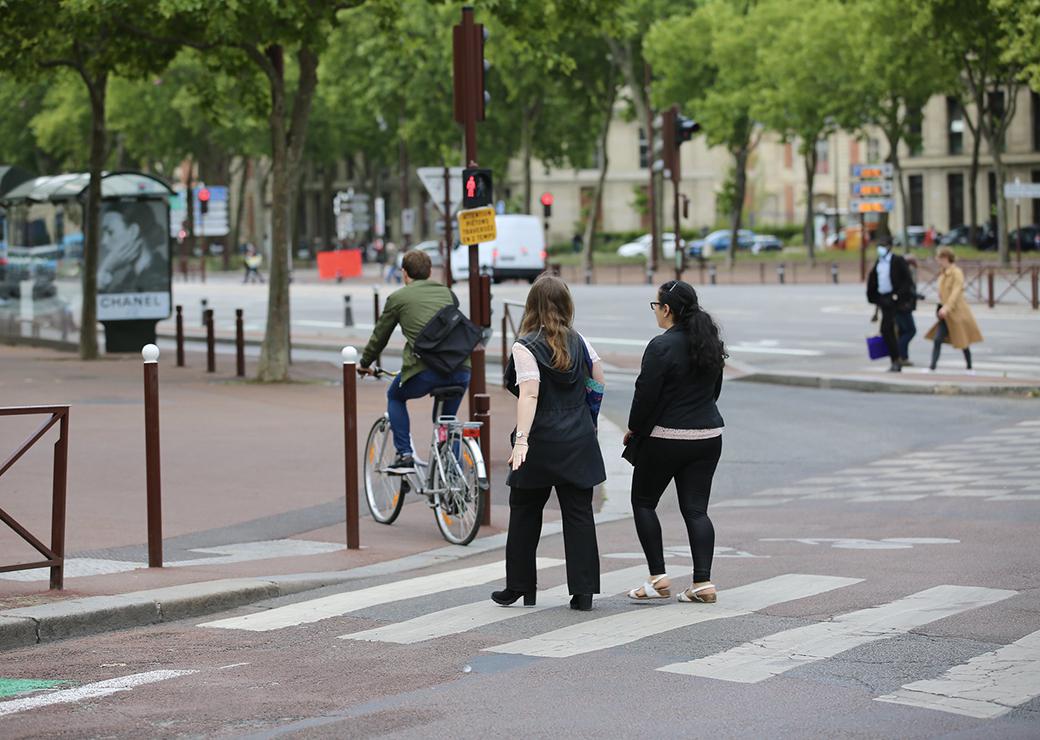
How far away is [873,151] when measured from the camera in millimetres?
101750

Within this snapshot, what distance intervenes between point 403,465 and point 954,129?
7329 centimetres

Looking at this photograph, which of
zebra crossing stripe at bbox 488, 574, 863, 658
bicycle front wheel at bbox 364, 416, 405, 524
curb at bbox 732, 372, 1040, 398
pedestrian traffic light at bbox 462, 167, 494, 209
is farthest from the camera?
curb at bbox 732, 372, 1040, 398

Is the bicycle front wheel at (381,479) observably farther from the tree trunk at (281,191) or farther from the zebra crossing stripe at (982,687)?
Answer: the tree trunk at (281,191)

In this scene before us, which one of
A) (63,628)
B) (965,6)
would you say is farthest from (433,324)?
(965,6)

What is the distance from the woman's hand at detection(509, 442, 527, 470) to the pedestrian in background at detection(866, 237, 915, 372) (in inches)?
553

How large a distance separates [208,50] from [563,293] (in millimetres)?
16203

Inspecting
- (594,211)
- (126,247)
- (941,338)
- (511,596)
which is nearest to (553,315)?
(511,596)

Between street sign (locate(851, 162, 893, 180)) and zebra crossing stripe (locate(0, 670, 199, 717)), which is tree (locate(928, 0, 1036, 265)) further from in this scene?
zebra crossing stripe (locate(0, 670, 199, 717))

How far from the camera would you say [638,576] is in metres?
9.62

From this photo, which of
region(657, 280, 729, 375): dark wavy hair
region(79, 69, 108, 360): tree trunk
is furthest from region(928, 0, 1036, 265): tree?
region(657, 280, 729, 375): dark wavy hair

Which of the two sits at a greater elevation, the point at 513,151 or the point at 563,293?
the point at 513,151

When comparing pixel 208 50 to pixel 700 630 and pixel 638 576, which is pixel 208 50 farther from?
Result: pixel 700 630

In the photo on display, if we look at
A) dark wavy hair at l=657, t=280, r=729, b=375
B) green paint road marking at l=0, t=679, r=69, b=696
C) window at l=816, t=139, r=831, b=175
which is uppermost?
window at l=816, t=139, r=831, b=175

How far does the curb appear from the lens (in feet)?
65.7
